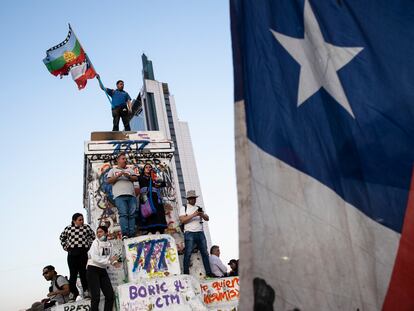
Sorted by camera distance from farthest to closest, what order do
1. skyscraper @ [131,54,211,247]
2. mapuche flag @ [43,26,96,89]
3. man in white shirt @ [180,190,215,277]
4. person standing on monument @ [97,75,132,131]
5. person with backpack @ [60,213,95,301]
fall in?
skyscraper @ [131,54,211,247], mapuche flag @ [43,26,96,89], person standing on monument @ [97,75,132,131], man in white shirt @ [180,190,215,277], person with backpack @ [60,213,95,301]

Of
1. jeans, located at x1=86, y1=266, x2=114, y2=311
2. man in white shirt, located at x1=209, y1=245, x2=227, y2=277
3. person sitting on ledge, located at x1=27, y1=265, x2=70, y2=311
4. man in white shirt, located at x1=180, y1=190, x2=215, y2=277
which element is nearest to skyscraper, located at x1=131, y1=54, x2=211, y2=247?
man in white shirt, located at x1=209, y1=245, x2=227, y2=277

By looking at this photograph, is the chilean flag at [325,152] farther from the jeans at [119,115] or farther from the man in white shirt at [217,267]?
the jeans at [119,115]

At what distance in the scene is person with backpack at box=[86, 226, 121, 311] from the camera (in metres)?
7.39

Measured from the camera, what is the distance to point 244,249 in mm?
2043

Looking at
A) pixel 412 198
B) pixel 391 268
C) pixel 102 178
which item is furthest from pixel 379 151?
pixel 102 178

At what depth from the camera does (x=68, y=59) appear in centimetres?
1370

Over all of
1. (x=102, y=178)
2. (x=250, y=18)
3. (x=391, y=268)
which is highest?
(x=102, y=178)

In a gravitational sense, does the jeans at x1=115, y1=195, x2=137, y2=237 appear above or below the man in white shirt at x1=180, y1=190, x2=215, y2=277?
above

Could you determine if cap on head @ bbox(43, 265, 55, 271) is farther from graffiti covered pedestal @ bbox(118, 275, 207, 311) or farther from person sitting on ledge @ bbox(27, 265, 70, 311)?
graffiti covered pedestal @ bbox(118, 275, 207, 311)

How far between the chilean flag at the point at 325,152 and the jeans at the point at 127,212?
679cm

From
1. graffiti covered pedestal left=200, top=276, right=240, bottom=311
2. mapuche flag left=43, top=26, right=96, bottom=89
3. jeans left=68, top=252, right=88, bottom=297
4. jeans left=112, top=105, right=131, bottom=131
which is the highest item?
mapuche flag left=43, top=26, right=96, bottom=89

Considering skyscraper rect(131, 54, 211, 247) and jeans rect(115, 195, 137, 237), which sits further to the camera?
skyscraper rect(131, 54, 211, 247)

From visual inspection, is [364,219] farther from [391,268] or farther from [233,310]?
[233,310]

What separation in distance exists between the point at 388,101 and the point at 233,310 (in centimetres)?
669
